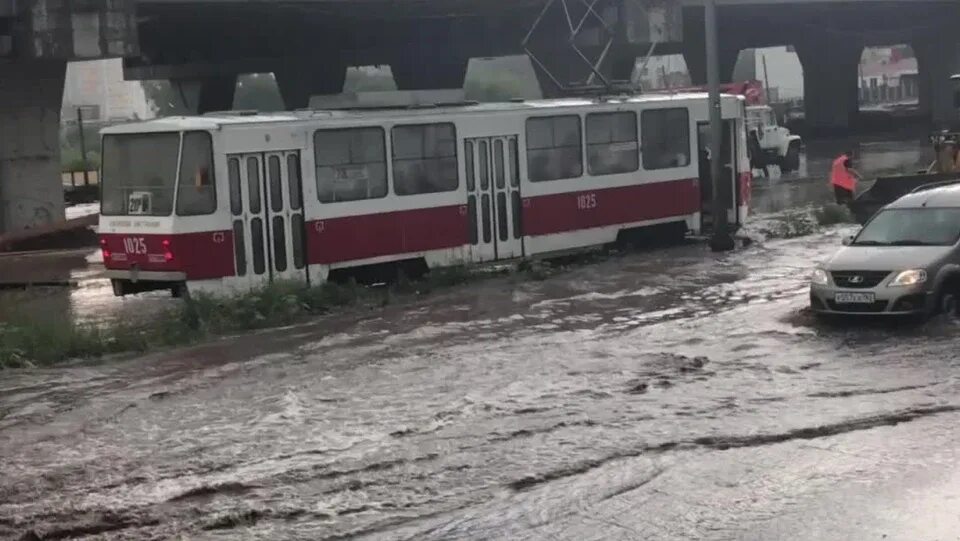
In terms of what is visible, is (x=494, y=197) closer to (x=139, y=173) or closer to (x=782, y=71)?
(x=139, y=173)

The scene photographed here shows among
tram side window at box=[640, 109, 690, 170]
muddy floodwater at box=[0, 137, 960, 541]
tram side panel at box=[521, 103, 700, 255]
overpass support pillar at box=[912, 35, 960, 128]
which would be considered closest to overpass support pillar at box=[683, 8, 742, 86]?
overpass support pillar at box=[912, 35, 960, 128]

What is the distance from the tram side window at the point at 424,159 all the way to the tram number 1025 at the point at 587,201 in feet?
9.72

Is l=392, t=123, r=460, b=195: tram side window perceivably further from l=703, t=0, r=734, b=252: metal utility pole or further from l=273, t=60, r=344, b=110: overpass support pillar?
l=273, t=60, r=344, b=110: overpass support pillar

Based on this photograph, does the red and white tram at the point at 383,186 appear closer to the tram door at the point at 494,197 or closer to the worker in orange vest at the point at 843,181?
the tram door at the point at 494,197

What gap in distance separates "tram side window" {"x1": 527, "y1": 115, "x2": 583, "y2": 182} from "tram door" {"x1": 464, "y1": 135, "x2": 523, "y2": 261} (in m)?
0.41

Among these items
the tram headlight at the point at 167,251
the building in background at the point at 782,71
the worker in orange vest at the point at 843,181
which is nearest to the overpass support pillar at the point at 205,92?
the worker in orange vest at the point at 843,181

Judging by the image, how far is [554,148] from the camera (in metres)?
24.4

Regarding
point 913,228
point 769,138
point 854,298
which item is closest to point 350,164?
point 854,298

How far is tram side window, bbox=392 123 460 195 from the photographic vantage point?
21.9 m

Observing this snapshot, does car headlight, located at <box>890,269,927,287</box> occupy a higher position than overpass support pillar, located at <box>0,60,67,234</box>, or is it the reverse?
overpass support pillar, located at <box>0,60,67,234</box>

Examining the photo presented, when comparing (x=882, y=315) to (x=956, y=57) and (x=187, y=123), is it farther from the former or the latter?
(x=956, y=57)

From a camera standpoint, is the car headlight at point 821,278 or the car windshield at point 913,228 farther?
the car windshield at point 913,228

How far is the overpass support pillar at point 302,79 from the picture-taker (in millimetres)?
60938

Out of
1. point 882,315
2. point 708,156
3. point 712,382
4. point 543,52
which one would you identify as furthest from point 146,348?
point 543,52
